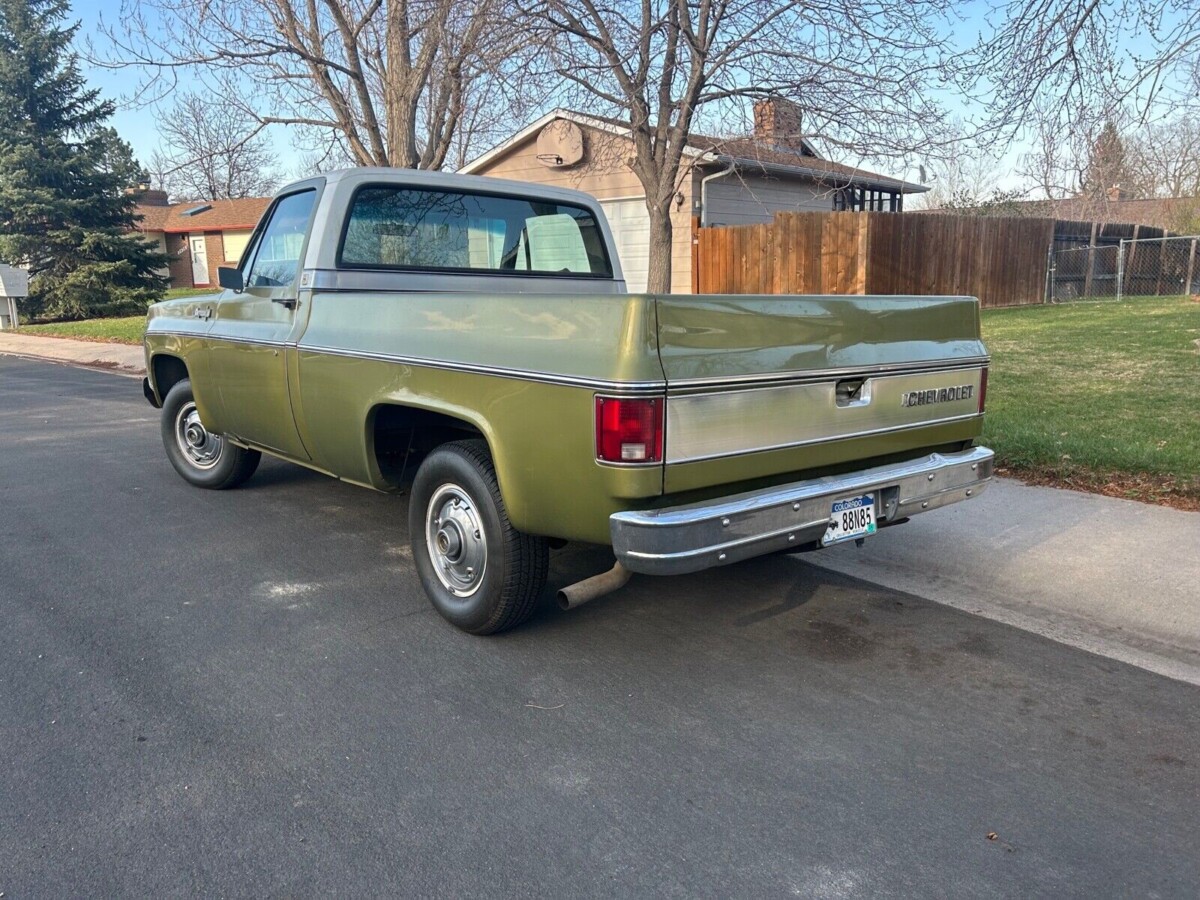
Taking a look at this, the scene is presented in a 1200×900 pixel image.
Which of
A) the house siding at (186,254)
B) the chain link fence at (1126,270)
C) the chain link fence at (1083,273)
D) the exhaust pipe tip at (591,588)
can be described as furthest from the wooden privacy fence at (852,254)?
the house siding at (186,254)

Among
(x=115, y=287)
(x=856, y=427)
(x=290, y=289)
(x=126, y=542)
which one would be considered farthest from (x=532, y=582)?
(x=115, y=287)

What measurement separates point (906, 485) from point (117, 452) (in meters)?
6.98

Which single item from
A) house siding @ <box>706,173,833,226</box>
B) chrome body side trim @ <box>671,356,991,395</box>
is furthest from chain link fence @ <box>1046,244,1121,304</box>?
chrome body side trim @ <box>671,356,991,395</box>

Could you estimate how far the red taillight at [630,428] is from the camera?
10.8ft

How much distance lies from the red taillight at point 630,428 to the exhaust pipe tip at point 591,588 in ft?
2.27

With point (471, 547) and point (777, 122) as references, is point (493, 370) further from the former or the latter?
point (777, 122)

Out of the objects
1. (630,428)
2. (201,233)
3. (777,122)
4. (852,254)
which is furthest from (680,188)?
(201,233)

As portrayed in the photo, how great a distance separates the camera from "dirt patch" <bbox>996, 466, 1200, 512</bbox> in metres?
6.07

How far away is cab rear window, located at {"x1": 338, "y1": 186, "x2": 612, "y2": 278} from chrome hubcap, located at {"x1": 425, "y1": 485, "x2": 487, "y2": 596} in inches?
60.7

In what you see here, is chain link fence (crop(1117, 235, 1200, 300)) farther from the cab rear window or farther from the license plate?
the license plate

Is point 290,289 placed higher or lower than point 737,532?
higher

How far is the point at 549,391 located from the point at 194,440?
4344 mm

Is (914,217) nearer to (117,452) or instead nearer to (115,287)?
(117,452)

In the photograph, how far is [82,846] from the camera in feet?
9.07
